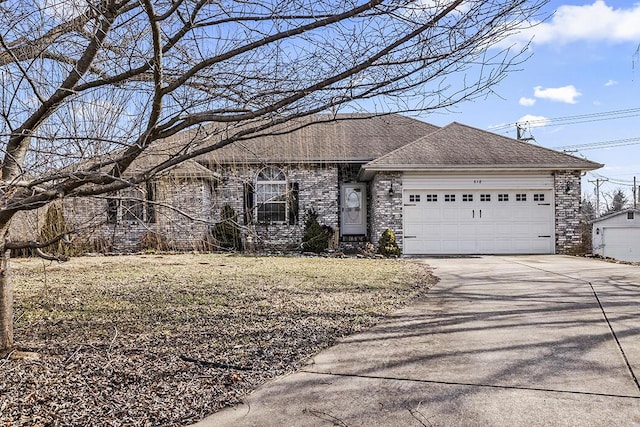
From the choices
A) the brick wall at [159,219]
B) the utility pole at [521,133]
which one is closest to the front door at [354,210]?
the brick wall at [159,219]

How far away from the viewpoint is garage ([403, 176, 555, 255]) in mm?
14367

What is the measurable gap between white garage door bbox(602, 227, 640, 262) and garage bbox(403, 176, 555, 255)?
11.3 meters

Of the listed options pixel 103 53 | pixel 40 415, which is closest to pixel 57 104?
pixel 103 53

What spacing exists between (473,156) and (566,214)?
11.3 ft

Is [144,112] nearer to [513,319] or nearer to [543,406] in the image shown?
[543,406]

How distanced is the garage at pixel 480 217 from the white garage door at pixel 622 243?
1132 centimetres

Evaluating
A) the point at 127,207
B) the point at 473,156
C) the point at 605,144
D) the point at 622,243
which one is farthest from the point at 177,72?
the point at 605,144

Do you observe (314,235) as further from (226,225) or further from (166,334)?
(166,334)

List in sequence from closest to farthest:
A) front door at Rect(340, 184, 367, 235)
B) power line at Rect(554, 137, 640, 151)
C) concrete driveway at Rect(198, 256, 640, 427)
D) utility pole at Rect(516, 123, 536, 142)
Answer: concrete driveway at Rect(198, 256, 640, 427) < front door at Rect(340, 184, 367, 235) < utility pole at Rect(516, 123, 536, 142) < power line at Rect(554, 137, 640, 151)

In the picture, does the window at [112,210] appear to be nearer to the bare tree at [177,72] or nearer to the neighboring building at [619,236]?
the bare tree at [177,72]

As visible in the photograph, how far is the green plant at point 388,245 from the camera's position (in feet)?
44.4

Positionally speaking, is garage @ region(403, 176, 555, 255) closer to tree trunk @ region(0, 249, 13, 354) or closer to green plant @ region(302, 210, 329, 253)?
green plant @ region(302, 210, 329, 253)

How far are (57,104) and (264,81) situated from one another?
150 cm

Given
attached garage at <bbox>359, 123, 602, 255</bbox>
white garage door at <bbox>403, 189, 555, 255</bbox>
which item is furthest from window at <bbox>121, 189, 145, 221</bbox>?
white garage door at <bbox>403, 189, 555, 255</bbox>
